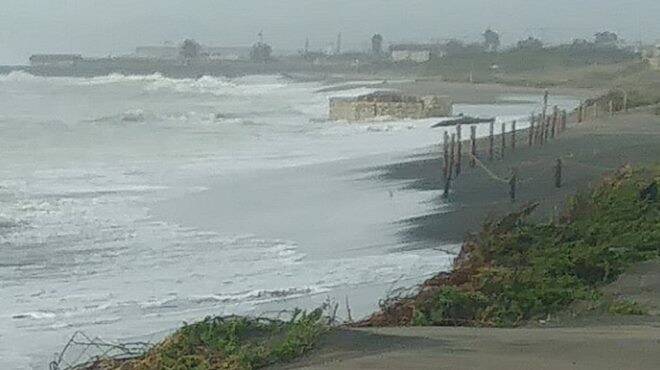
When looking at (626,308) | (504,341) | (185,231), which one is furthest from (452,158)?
(504,341)

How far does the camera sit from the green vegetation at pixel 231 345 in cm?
717

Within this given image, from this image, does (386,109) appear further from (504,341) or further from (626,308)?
(504,341)

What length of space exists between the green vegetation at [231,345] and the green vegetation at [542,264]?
1.43 m

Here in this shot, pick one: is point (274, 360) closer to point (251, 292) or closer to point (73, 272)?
point (251, 292)

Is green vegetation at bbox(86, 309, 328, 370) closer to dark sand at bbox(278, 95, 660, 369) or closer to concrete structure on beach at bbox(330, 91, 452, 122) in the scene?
dark sand at bbox(278, 95, 660, 369)

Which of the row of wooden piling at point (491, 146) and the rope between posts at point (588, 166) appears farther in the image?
the rope between posts at point (588, 166)

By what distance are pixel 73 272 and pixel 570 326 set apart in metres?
8.35

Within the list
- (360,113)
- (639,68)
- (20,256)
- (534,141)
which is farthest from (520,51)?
(20,256)

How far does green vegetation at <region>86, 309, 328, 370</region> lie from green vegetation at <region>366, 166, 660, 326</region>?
1.43m

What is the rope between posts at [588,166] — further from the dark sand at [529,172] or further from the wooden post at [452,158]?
the wooden post at [452,158]

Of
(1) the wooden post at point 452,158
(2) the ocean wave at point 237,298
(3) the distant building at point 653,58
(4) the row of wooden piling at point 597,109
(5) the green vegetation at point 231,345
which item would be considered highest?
(5) the green vegetation at point 231,345

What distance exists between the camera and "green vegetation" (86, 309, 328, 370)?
23.5 feet

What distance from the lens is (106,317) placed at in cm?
1262

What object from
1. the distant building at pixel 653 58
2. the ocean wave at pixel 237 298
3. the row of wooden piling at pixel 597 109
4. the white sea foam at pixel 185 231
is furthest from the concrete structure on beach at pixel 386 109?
the ocean wave at pixel 237 298
